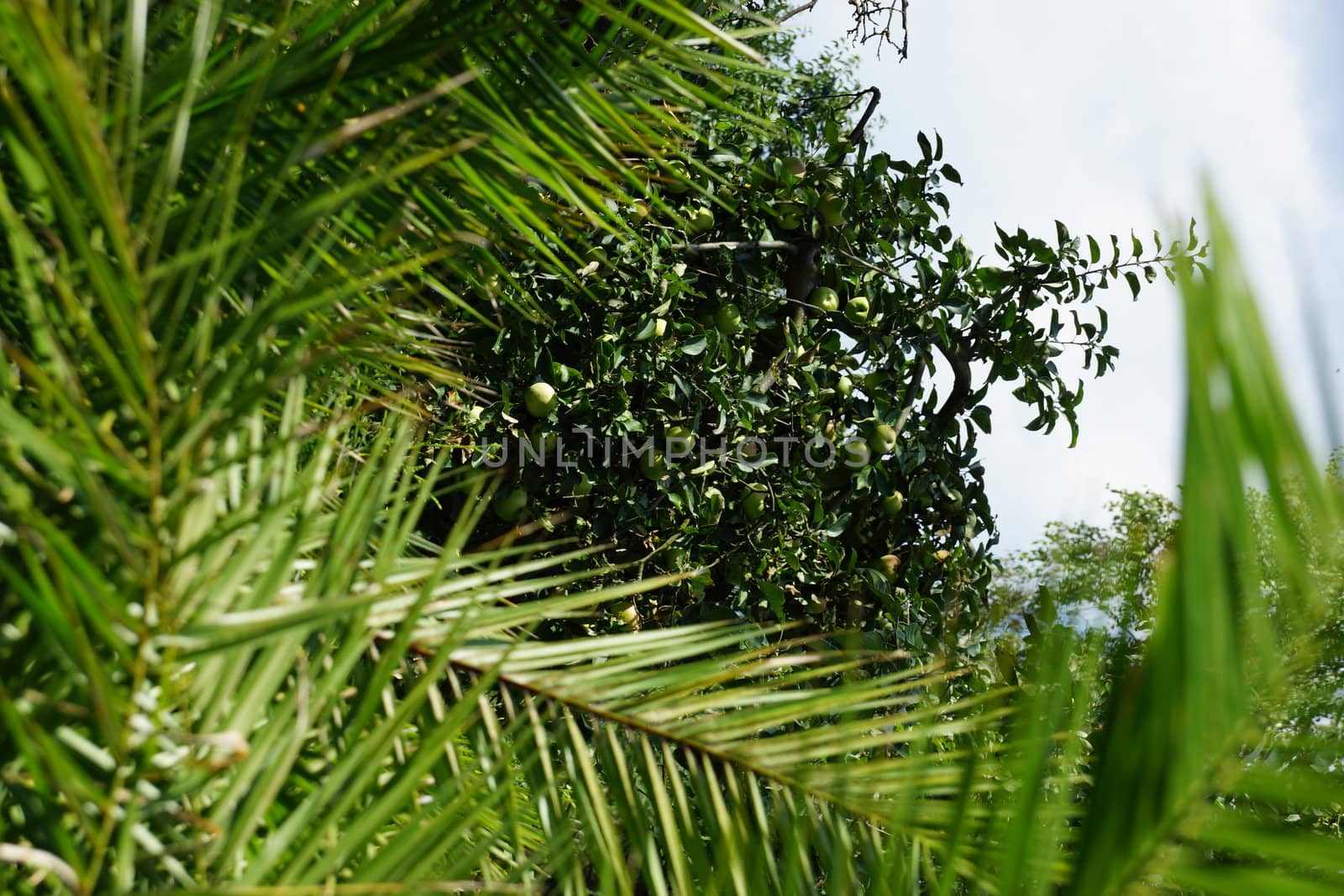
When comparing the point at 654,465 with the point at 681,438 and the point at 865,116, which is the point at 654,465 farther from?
the point at 865,116

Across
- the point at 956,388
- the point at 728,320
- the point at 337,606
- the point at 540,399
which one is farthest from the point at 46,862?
the point at 956,388

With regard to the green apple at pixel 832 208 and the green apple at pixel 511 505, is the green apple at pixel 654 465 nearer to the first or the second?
the green apple at pixel 511 505

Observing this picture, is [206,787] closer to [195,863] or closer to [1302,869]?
[195,863]

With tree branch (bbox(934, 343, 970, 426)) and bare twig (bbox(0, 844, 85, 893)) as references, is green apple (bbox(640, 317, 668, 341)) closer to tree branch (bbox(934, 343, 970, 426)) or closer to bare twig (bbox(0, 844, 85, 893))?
tree branch (bbox(934, 343, 970, 426))

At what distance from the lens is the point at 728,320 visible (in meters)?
2.04

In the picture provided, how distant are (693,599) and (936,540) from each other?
2.01ft

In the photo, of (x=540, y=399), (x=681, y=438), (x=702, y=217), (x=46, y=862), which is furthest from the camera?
(x=702, y=217)

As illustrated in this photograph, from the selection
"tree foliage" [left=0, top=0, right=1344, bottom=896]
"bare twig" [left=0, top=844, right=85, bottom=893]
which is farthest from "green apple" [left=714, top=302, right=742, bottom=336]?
"bare twig" [left=0, top=844, right=85, bottom=893]

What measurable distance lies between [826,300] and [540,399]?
0.68 meters

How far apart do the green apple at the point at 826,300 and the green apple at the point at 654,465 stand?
1.62 feet

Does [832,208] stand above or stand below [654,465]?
above

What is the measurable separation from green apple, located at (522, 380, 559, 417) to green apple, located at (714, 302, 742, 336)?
42 centimetres

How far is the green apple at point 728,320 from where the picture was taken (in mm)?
2037

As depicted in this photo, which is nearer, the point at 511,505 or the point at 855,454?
the point at 511,505
